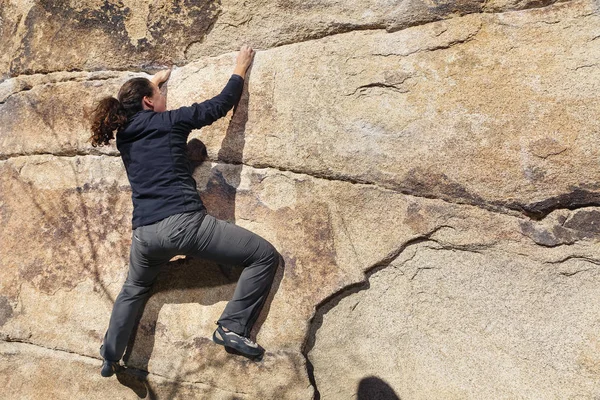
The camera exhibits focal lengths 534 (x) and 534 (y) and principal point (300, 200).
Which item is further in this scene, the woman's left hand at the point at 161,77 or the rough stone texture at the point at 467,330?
the woman's left hand at the point at 161,77

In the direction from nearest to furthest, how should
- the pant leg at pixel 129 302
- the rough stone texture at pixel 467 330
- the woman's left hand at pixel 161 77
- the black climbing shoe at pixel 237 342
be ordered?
1. the rough stone texture at pixel 467 330
2. the black climbing shoe at pixel 237 342
3. the pant leg at pixel 129 302
4. the woman's left hand at pixel 161 77

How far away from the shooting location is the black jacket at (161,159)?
2699 mm

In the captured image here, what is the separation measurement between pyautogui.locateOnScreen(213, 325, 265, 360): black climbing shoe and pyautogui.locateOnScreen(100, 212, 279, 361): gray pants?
3 cm

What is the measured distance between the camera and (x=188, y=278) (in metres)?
3.07

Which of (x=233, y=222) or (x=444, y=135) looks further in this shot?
(x=233, y=222)

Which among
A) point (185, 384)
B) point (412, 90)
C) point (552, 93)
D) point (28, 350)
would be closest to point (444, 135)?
point (412, 90)

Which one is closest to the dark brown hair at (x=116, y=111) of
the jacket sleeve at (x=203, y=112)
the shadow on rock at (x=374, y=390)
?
the jacket sleeve at (x=203, y=112)

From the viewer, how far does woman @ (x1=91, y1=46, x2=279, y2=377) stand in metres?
2.69

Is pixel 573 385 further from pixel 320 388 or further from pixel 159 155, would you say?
pixel 159 155

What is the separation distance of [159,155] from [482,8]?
1.86m

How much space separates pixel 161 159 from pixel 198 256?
1.74 feet

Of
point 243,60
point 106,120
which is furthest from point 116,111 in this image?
point 243,60

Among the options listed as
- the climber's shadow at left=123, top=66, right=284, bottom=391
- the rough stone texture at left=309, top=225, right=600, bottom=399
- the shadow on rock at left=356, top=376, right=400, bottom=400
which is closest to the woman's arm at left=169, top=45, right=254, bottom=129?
the climber's shadow at left=123, top=66, right=284, bottom=391

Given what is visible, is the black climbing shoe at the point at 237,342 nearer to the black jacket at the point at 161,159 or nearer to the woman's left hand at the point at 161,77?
the black jacket at the point at 161,159
